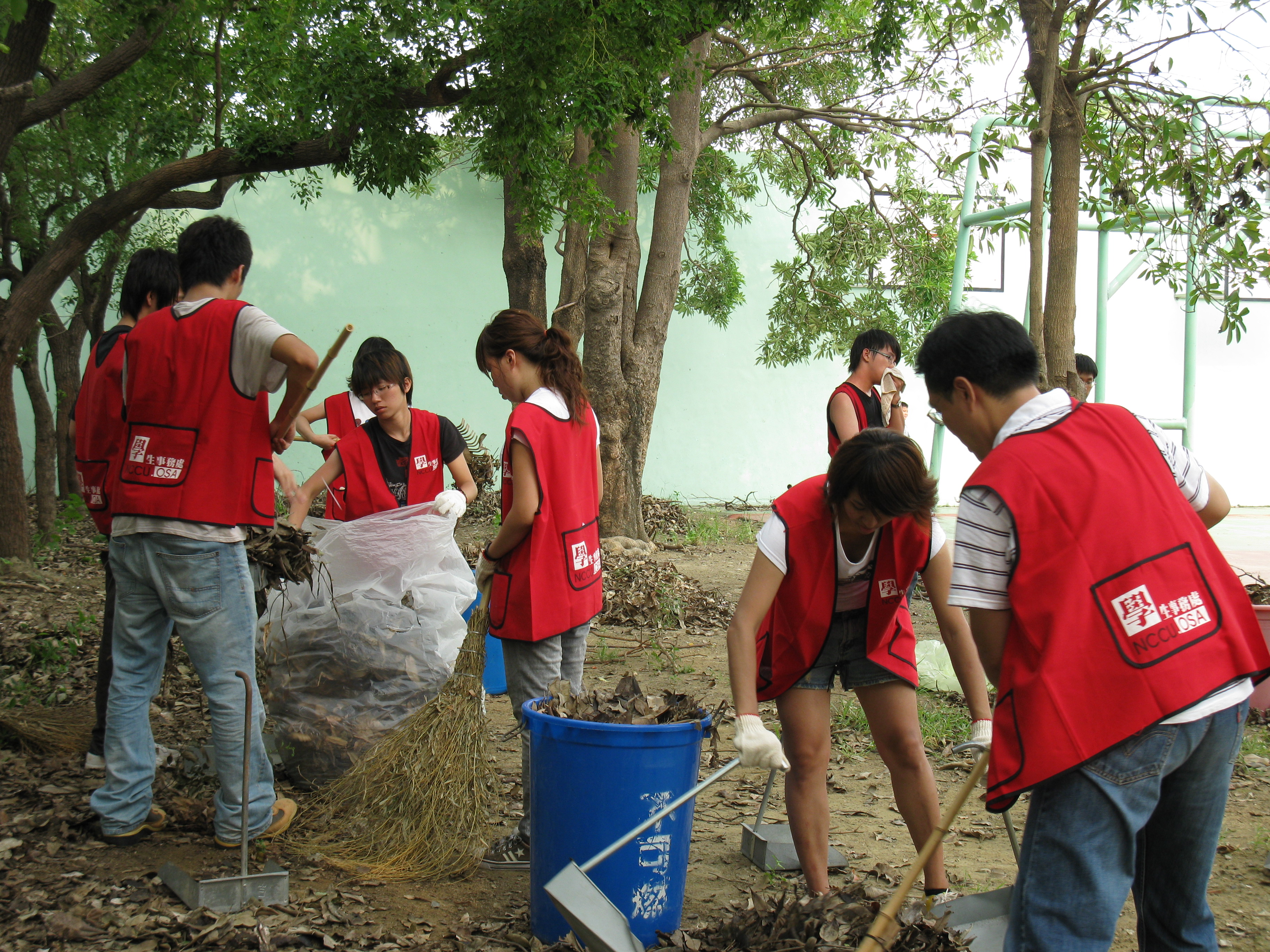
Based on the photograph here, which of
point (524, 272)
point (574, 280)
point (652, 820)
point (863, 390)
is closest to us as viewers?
point (652, 820)

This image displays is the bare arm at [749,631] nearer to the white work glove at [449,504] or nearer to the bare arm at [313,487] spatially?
the white work glove at [449,504]

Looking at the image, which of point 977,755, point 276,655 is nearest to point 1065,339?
point 977,755

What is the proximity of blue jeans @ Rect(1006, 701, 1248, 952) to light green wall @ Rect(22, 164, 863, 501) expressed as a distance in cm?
1216

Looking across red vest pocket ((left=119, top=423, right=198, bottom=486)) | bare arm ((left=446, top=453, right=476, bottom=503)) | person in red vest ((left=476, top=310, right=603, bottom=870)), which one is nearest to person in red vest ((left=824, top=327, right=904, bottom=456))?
bare arm ((left=446, top=453, right=476, bottom=503))

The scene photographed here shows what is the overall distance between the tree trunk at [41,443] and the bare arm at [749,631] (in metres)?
8.74

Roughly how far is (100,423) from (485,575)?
146cm

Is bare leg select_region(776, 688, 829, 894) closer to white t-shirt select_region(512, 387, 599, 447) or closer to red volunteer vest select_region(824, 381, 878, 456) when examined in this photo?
white t-shirt select_region(512, 387, 599, 447)

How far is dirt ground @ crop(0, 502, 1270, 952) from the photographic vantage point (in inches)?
→ 100

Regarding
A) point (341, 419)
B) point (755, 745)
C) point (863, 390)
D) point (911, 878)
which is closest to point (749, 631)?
point (755, 745)

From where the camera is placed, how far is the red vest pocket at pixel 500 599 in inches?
118

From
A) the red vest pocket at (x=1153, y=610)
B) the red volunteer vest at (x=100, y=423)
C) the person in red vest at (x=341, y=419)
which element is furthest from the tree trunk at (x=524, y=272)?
the red vest pocket at (x=1153, y=610)

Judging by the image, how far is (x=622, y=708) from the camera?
2637mm

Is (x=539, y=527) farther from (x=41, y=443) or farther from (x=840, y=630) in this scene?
(x=41, y=443)

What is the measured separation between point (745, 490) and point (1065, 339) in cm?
1106
